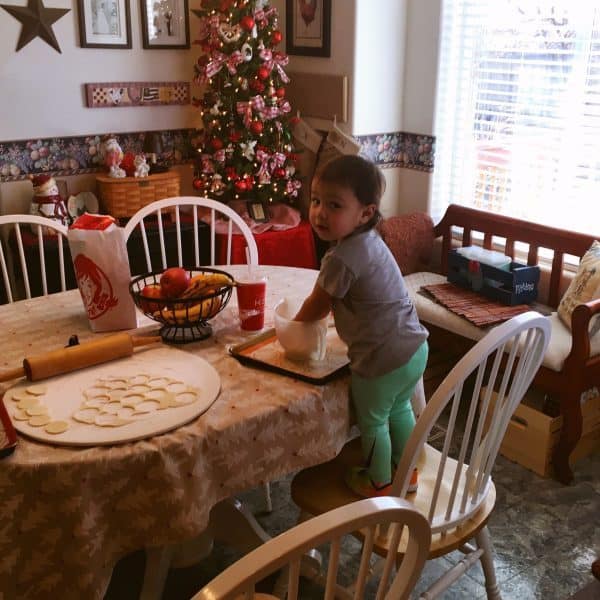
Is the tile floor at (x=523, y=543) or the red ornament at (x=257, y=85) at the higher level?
the red ornament at (x=257, y=85)

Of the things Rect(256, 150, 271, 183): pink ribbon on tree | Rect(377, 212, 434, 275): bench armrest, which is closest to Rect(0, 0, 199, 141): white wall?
Rect(256, 150, 271, 183): pink ribbon on tree

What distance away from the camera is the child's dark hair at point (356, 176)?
5.26 feet

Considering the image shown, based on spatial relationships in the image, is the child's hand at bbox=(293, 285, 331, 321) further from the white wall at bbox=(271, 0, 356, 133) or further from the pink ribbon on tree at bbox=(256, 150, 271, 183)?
the white wall at bbox=(271, 0, 356, 133)

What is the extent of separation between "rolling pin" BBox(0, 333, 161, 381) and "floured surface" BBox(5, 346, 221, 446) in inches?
0.7

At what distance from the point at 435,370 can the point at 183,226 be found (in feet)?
4.66

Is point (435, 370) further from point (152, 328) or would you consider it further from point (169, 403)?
point (169, 403)

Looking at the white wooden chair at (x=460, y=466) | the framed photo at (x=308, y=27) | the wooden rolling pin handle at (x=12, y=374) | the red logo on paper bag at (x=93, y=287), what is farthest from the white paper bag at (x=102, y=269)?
the framed photo at (x=308, y=27)

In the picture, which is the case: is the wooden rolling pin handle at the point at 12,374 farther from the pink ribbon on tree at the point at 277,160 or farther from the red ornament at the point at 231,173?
the pink ribbon on tree at the point at 277,160

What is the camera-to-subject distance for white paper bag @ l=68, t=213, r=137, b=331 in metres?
1.74

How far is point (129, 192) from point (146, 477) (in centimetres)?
238

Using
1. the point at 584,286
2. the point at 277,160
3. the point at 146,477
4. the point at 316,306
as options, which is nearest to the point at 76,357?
the point at 146,477

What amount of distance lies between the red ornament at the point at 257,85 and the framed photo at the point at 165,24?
1.77 ft

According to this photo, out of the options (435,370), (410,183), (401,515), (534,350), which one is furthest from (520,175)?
(401,515)

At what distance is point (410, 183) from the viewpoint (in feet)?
12.7
